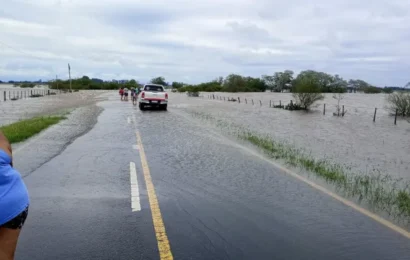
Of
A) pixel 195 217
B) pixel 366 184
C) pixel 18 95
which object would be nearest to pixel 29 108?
pixel 366 184

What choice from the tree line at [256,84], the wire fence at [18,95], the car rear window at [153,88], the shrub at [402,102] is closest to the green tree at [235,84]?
the tree line at [256,84]

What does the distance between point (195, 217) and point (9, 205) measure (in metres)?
3.02

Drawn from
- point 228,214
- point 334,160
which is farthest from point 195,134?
point 228,214

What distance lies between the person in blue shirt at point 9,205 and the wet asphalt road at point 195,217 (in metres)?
1.51

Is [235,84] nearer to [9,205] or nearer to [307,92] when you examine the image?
[307,92]

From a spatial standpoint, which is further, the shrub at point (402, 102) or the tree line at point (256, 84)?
the tree line at point (256, 84)

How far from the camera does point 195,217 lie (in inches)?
202

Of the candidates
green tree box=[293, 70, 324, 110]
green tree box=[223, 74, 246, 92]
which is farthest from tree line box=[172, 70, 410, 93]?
green tree box=[293, 70, 324, 110]

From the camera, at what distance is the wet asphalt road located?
4098 millimetres

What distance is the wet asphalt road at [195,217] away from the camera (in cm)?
410

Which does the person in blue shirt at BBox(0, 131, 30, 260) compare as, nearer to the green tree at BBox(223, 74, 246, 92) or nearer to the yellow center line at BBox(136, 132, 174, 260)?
the yellow center line at BBox(136, 132, 174, 260)

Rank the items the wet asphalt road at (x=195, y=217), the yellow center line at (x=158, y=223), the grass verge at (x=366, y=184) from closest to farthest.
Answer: the yellow center line at (x=158, y=223) < the wet asphalt road at (x=195, y=217) < the grass verge at (x=366, y=184)

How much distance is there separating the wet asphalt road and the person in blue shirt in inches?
59.3

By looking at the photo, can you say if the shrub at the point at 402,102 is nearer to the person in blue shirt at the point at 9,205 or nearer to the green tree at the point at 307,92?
the green tree at the point at 307,92
